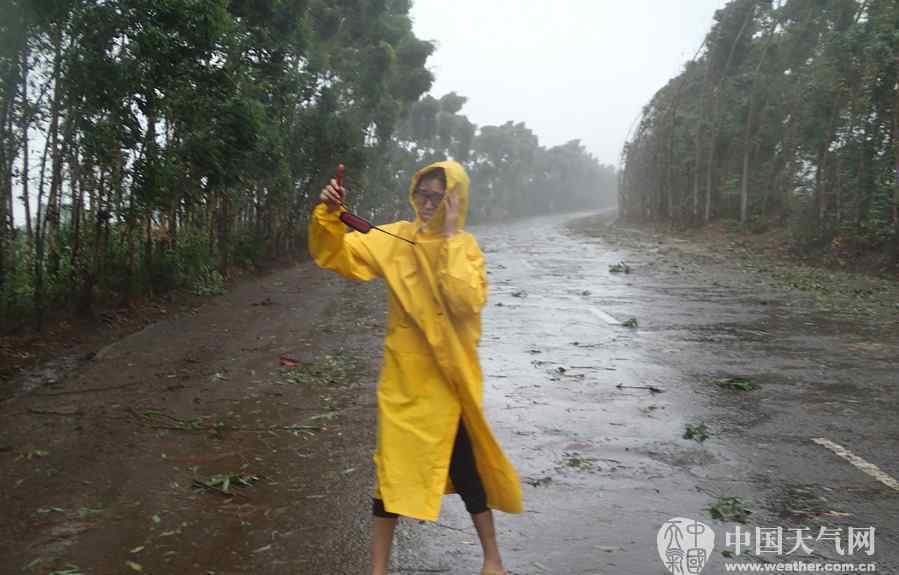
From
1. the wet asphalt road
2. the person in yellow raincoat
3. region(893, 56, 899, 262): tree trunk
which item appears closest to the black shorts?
the person in yellow raincoat

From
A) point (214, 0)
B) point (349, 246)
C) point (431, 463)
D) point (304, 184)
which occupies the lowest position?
point (431, 463)

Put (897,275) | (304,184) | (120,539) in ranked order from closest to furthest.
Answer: (120,539)
(897,275)
(304,184)

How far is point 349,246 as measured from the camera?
132 inches

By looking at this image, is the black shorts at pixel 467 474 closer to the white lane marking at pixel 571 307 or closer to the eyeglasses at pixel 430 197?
the eyeglasses at pixel 430 197

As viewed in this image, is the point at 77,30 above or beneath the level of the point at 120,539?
above

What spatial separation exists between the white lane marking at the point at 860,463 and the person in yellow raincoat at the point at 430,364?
102 inches

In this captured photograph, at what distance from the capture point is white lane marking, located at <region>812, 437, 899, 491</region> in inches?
177

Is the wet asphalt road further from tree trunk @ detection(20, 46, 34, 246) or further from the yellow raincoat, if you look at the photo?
tree trunk @ detection(20, 46, 34, 246)

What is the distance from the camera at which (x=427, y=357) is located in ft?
10.5

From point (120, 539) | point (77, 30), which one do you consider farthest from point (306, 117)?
point (120, 539)

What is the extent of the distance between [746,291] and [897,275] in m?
3.83

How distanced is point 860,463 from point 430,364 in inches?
125

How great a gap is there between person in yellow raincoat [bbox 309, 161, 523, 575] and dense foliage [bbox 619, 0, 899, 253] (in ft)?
50.4

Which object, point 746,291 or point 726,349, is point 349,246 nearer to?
point 726,349
